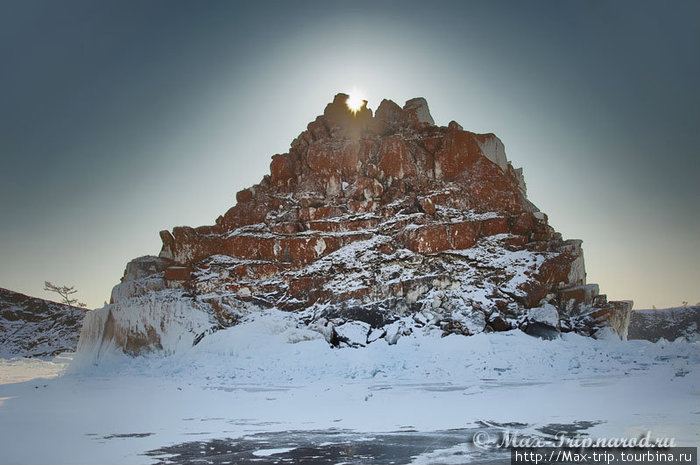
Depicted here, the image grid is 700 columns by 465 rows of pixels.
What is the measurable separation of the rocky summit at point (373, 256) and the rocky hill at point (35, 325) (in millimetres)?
13542

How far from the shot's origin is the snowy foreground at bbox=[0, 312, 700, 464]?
888 centimetres

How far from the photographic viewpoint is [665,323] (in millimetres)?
42812

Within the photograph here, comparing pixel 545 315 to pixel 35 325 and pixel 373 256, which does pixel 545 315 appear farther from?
pixel 35 325

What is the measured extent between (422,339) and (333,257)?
32.6ft

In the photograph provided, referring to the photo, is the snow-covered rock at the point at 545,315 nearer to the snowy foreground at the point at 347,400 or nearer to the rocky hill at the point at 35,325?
the snowy foreground at the point at 347,400

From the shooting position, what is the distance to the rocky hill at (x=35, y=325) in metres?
39.8

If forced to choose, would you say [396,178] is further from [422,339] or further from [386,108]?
[422,339]

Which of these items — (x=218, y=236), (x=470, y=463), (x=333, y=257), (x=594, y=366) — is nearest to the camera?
(x=470, y=463)

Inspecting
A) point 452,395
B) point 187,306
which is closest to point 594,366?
point 452,395

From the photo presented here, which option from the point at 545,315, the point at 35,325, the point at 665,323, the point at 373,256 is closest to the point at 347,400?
the point at 545,315

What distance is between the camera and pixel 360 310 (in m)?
29.5

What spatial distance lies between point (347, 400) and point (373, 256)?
58.5ft

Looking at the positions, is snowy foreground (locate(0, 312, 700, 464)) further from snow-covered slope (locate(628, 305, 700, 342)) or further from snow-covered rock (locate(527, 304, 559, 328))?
snow-covered slope (locate(628, 305, 700, 342))

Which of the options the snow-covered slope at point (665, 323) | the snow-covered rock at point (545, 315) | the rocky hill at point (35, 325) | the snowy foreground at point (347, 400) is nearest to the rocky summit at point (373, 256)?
the snow-covered rock at point (545, 315)
